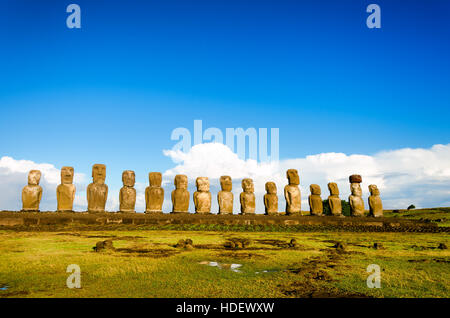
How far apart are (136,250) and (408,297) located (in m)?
5.48

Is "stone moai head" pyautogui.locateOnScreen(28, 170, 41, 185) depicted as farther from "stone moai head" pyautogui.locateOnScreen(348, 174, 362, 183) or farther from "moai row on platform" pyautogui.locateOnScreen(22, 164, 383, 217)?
"stone moai head" pyautogui.locateOnScreen(348, 174, 362, 183)

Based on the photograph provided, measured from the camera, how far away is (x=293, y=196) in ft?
65.0

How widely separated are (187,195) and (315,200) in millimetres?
8111

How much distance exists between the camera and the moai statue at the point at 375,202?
69.3 ft

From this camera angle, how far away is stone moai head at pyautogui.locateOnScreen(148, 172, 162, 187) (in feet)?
58.7

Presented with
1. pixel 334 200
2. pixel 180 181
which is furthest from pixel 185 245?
pixel 334 200

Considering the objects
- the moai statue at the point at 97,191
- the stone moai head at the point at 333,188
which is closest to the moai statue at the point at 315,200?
Answer: the stone moai head at the point at 333,188

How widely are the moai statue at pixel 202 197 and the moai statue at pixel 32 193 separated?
8.10 m

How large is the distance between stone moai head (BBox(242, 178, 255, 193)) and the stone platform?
2660 millimetres

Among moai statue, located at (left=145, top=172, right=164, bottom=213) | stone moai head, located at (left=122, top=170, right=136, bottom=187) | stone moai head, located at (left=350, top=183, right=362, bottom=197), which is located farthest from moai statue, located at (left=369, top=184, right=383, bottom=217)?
stone moai head, located at (left=122, top=170, right=136, bottom=187)

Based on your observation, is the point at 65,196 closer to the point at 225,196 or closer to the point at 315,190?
the point at 225,196
